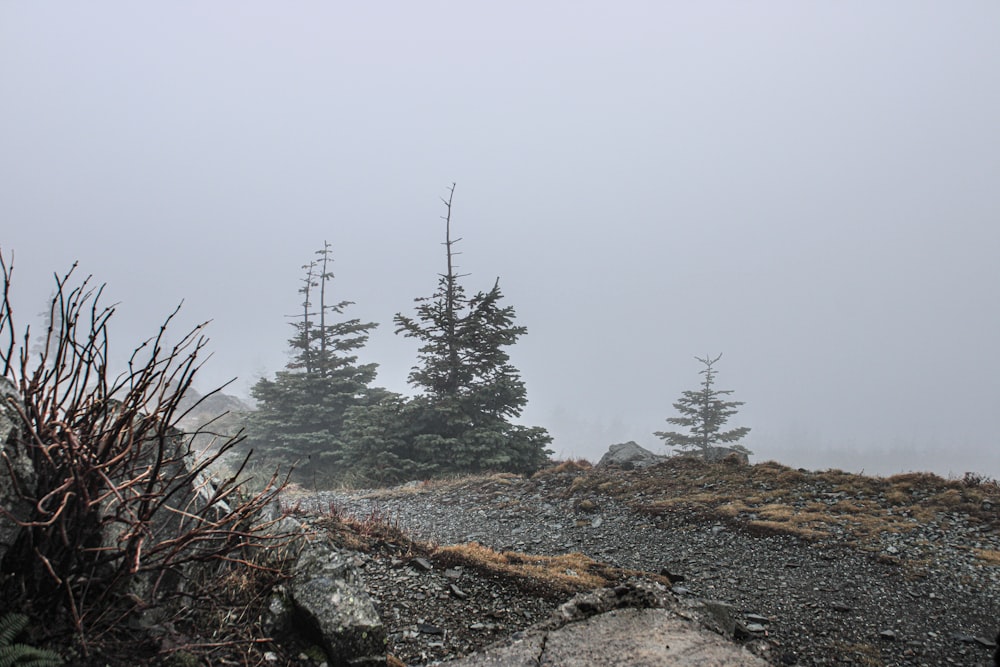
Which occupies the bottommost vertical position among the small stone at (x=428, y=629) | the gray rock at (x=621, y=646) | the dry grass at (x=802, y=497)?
the small stone at (x=428, y=629)

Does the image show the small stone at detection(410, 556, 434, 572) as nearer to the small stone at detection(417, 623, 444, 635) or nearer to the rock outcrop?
the small stone at detection(417, 623, 444, 635)

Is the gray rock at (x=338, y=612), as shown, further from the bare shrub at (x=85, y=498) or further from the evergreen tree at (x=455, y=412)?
the evergreen tree at (x=455, y=412)

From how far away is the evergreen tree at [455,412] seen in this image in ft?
59.4

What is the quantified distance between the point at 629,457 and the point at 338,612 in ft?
49.3

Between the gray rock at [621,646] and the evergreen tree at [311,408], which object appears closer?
the gray rock at [621,646]

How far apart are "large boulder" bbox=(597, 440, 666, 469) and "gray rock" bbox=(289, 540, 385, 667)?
514 inches

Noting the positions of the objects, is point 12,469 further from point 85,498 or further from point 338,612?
point 338,612

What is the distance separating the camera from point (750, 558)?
8.30 metres

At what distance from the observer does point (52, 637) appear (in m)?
2.74

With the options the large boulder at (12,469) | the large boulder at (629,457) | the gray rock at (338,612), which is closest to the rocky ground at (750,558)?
the gray rock at (338,612)

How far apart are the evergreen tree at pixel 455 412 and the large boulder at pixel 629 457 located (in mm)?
2491

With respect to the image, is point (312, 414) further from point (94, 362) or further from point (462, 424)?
point (94, 362)

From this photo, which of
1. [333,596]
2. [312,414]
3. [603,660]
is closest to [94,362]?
[333,596]

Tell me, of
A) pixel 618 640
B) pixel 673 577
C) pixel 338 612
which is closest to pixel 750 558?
pixel 673 577
